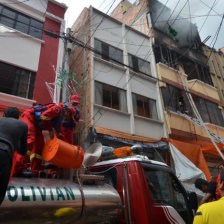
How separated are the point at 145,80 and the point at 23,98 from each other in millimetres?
7469

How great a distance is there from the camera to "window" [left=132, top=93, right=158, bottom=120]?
1059 cm

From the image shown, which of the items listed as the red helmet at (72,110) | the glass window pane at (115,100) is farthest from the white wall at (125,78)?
the red helmet at (72,110)

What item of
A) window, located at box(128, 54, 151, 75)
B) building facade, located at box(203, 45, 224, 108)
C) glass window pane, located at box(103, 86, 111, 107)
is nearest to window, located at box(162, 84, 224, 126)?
window, located at box(128, 54, 151, 75)

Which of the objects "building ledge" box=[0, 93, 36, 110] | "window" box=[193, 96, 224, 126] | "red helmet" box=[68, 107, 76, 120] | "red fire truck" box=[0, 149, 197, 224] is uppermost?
A: "window" box=[193, 96, 224, 126]

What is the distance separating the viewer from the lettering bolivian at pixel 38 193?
5.70ft

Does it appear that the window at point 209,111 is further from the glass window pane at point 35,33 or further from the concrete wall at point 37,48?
the glass window pane at point 35,33

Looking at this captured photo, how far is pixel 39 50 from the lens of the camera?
8.41m

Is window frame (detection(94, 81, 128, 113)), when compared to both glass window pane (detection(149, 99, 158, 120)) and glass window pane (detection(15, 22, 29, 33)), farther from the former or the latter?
glass window pane (detection(15, 22, 29, 33))

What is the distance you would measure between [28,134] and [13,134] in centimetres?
95

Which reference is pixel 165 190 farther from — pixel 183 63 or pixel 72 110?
pixel 183 63

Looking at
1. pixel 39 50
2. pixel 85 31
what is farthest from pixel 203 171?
pixel 85 31

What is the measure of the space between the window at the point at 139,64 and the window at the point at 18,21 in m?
5.70

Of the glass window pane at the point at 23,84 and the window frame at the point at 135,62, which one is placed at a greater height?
the window frame at the point at 135,62

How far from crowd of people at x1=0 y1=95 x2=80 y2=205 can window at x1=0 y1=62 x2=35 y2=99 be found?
448 cm
